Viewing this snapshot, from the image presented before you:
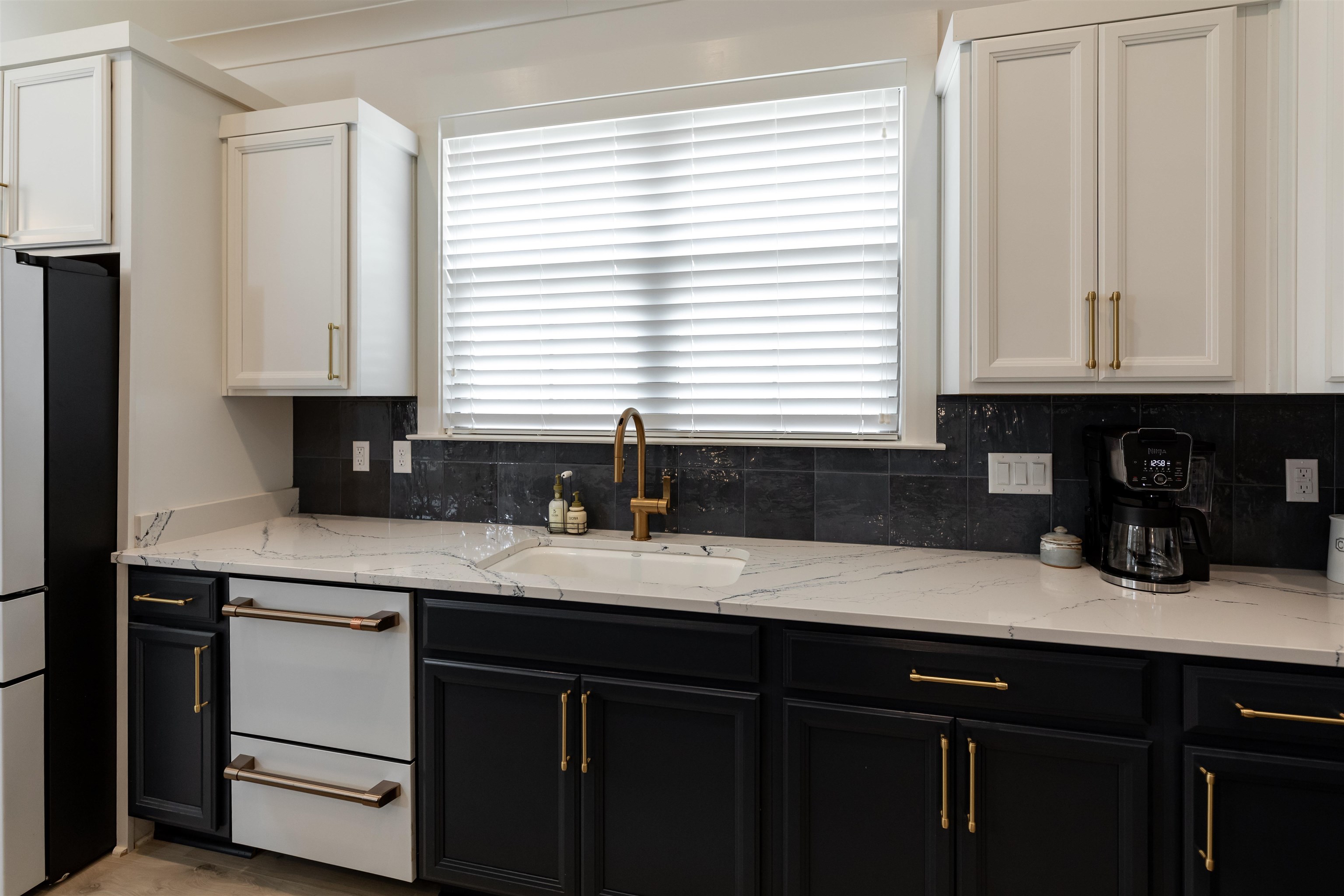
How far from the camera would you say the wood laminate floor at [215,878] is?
1.86m

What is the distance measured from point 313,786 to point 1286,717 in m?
2.14

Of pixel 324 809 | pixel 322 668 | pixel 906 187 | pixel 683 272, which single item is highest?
pixel 906 187

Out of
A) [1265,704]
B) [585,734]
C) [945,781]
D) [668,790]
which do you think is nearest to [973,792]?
[945,781]

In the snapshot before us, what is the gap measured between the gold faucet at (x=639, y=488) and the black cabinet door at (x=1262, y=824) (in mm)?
1374

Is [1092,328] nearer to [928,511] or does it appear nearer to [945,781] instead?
[928,511]

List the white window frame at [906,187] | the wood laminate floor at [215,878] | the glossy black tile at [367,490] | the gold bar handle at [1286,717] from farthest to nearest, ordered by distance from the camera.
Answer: the glossy black tile at [367,490], the white window frame at [906,187], the wood laminate floor at [215,878], the gold bar handle at [1286,717]

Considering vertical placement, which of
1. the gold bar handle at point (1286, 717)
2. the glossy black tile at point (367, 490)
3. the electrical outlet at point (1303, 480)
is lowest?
the gold bar handle at point (1286, 717)

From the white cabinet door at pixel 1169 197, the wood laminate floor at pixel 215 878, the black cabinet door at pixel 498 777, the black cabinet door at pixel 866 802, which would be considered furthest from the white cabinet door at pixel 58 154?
the white cabinet door at pixel 1169 197

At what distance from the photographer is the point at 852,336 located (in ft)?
6.82

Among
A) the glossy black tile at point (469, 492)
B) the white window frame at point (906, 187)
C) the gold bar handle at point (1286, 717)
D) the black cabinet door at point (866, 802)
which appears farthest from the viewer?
the glossy black tile at point (469, 492)

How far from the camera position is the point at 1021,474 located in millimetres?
1948

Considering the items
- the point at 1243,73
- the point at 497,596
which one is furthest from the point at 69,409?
the point at 1243,73

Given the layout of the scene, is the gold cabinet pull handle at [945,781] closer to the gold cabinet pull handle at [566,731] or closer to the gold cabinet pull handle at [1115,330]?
the gold cabinet pull handle at [566,731]

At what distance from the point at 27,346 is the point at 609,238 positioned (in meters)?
1.59
